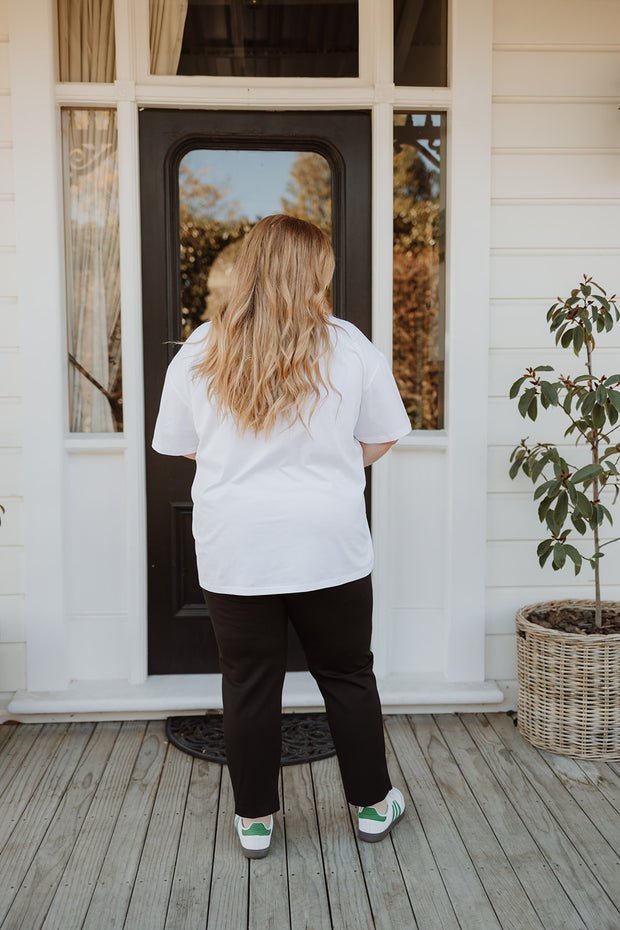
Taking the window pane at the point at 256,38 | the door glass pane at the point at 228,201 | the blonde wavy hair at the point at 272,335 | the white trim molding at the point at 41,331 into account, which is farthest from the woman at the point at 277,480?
the window pane at the point at 256,38

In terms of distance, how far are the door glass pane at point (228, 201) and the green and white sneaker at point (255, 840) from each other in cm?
174

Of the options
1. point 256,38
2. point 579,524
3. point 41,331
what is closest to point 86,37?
point 256,38

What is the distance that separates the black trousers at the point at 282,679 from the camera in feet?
6.22

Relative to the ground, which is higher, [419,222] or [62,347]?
[419,222]

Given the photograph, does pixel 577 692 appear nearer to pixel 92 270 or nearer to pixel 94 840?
pixel 94 840

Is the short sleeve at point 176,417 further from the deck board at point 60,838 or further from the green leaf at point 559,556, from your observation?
the green leaf at point 559,556

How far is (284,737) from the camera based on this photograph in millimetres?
2686

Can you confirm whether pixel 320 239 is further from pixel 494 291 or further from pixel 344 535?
pixel 494 291

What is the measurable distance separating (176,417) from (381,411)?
0.51 meters

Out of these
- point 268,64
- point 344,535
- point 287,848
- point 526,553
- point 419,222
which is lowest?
point 287,848

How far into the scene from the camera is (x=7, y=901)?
72.3 inches

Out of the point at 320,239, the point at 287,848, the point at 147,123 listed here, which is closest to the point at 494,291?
the point at 320,239

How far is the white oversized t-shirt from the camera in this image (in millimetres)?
1803

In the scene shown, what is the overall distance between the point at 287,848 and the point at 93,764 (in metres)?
0.79
